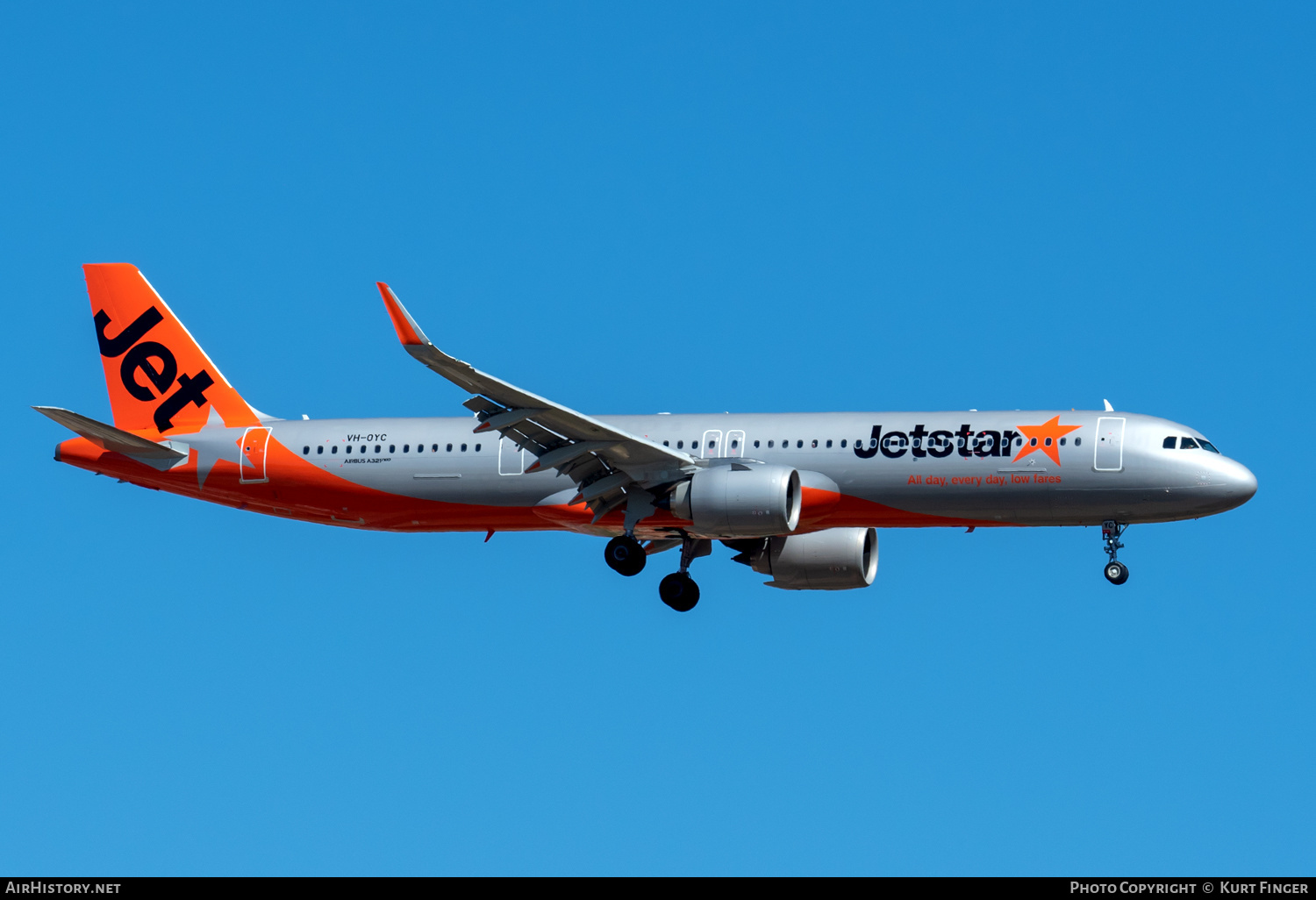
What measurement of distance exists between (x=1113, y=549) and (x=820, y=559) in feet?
26.9

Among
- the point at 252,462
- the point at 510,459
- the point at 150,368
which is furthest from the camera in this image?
the point at 150,368

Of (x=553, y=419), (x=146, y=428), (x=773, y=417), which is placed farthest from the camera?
(x=146, y=428)

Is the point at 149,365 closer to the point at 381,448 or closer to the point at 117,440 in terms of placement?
the point at 117,440

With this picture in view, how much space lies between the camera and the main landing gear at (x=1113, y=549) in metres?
44.3

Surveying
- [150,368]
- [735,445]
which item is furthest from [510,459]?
[150,368]

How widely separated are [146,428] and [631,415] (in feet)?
43.3

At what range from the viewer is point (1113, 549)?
147ft

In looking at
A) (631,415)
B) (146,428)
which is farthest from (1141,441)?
(146,428)

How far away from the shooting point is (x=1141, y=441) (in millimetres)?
44219

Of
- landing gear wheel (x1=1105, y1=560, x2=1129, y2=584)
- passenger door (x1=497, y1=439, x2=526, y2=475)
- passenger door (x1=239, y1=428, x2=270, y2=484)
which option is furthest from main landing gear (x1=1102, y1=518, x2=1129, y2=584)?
passenger door (x1=239, y1=428, x2=270, y2=484)

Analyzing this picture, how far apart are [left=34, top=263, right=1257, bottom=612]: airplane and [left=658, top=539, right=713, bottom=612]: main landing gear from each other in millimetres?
45

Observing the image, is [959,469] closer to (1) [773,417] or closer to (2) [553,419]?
(1) [773,417]

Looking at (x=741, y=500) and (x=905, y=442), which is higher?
(x=905, y=442)

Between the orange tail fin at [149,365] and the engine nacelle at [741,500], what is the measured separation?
43.5 feet
